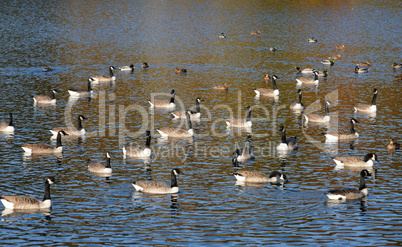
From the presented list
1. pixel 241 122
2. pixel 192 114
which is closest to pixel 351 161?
pixel 241 122

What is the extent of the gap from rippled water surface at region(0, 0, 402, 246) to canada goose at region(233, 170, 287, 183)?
76 centimetres

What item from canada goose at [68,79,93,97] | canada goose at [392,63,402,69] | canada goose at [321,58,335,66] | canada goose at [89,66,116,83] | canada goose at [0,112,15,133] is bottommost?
canada goose at [0,112,15,133]

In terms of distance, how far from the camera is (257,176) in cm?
2831

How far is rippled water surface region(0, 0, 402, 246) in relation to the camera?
22719 millimetres

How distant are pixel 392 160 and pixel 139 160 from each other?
49.8ft

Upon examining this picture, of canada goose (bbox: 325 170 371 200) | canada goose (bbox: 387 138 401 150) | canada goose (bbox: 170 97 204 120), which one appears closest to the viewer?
canada goose (bbox: 325 170 371 200)

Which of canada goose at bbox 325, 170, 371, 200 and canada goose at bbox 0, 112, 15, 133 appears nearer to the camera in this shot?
canada goose at bbox 325, 170, 371, 200

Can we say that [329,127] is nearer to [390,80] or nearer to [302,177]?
[302,177]

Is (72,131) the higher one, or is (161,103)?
(161,103)

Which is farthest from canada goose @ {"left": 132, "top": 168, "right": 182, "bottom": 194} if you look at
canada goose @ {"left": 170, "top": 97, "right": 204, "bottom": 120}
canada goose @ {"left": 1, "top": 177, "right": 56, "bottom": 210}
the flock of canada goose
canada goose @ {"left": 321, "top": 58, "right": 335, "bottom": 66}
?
canada goose @ {"left": 321, "top": 58, "right": 335, "bottom": 66}

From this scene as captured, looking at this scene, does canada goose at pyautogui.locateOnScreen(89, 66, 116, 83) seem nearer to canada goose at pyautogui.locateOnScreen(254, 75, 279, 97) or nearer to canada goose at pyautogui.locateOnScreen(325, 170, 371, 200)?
canada goose at pyautogui.locateOnScreen(254, 75, 279, 97)

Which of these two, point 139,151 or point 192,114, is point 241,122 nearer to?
point 192,114

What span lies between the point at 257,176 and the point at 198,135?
11114mm

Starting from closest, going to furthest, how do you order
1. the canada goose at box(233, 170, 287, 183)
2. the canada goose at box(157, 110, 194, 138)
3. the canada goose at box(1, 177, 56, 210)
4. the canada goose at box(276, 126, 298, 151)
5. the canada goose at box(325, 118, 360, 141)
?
the canada goose at box(1, 177, 56, 210) < the canada goose at box(233, 170, 287, 183) < the canada goose at box(276, 126, 298, 151) < the canada goose at box(325, 118, 360, 141) < the canada goose at box(157, 110, 194, 138)
